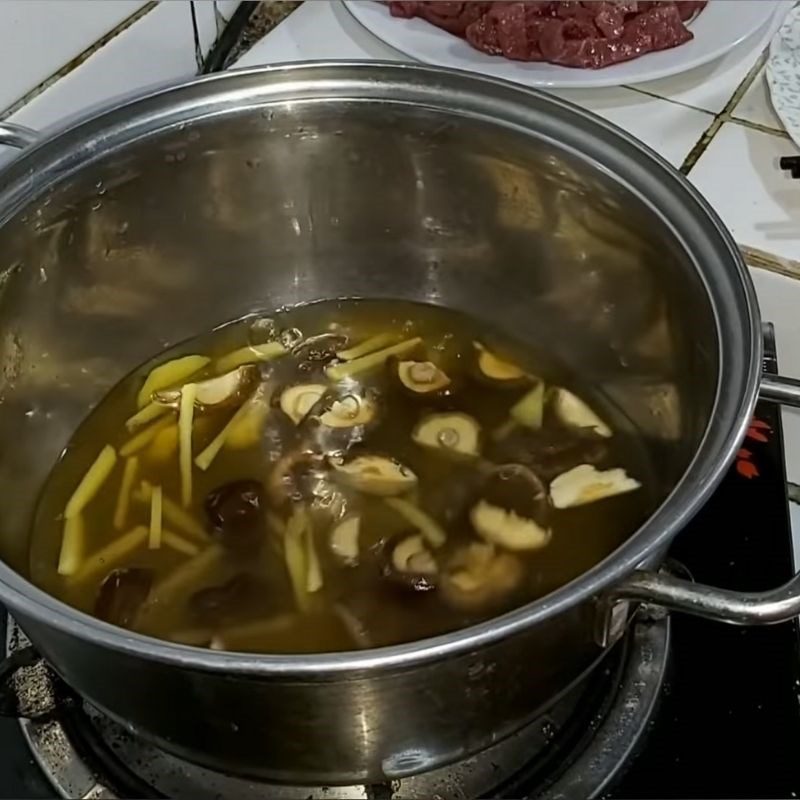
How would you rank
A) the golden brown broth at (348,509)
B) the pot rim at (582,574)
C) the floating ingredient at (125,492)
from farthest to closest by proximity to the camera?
1. the floating ingredient at (125,492)
2. the golden brown broth at (348,509)
3. the pot rim at (582,574)

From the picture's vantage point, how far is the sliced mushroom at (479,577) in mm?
898

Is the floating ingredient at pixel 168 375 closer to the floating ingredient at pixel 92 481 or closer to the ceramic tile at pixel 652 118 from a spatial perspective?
the floating ingredient at pixel 92 481

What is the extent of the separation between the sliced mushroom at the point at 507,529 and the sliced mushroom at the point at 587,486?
4 cm

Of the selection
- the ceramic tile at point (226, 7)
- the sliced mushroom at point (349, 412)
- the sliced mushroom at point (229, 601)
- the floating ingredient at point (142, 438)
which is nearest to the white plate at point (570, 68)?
the ceramic tile at point (226, 7)

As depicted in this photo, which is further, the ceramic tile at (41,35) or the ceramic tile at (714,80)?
the ceramic tile at (714,80)

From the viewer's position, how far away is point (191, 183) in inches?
41.8

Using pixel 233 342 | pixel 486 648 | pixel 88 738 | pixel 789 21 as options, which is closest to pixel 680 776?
pixel 486 648

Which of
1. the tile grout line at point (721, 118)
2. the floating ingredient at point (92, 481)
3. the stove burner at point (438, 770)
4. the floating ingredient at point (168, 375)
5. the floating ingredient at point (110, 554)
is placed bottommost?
the stove burner at point (438, 770)

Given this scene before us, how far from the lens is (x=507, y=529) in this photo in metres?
0.96

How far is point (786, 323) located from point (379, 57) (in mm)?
526

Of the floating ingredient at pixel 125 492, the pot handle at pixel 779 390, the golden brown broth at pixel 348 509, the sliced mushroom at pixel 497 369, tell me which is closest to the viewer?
the pot handle at pixel 779 390

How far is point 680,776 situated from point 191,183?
2.16ft

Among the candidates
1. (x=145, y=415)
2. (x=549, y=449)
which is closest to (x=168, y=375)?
(x=145, y=415)

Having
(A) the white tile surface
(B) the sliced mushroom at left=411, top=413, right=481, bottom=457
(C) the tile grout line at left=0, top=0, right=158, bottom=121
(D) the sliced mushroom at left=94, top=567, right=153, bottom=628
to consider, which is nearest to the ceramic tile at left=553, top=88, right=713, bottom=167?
(A) the white tile surface
